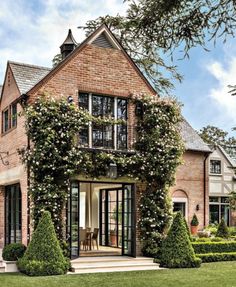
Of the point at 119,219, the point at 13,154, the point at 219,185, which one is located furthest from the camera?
the point at 219,185

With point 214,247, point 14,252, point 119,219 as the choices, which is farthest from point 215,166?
point 14,252

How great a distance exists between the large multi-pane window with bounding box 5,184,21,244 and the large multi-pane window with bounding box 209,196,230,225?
18406 mm

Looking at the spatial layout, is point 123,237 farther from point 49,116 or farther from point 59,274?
point 49,116

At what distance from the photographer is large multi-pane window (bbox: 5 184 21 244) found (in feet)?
61.0

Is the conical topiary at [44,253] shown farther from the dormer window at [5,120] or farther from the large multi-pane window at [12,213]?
the dormer window at [5,120]

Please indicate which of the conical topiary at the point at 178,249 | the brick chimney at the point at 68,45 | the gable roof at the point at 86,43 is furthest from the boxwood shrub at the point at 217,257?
the brick chimney at the point at 68,45

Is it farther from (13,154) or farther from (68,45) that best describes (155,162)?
(68,45)

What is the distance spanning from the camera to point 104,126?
1761 centimetres

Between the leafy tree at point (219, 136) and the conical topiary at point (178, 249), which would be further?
the leafy tree at point (219, 136)

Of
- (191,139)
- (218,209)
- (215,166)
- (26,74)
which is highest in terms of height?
(26,74)

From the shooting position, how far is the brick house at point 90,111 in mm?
17188

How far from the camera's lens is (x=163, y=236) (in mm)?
17828

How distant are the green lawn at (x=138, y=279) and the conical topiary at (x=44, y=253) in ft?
1.39

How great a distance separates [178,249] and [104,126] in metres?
4.65
